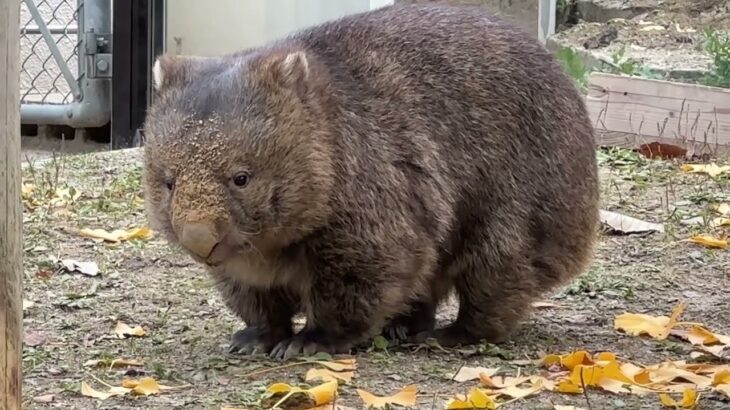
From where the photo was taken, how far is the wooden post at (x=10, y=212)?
277cm

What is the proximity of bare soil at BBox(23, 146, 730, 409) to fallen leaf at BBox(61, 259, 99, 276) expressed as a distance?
32 mm

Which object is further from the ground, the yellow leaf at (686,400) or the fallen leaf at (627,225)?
the yellow leaf at (686,400)

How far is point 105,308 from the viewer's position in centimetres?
484

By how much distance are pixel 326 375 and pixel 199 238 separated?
0.51 meters

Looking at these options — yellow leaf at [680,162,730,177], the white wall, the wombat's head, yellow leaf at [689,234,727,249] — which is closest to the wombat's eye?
the wombat's head

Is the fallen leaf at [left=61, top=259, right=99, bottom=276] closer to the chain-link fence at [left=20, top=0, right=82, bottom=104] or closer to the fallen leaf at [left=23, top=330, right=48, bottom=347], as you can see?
the fallen leaf at [left=23, top=330, right=48, bottom=347]

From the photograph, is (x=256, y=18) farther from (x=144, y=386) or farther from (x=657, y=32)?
(x=144, y=386)

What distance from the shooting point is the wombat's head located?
3775 mm

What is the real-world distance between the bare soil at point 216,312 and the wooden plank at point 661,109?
748 millimetres

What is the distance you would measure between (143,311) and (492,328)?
121 centimetres

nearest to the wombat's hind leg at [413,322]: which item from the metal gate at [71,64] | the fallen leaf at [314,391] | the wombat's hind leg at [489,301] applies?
the wombat's hind leg at [489,301]

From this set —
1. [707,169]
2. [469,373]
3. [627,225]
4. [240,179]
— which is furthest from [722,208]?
[240,179]

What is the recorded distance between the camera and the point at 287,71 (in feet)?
13.3

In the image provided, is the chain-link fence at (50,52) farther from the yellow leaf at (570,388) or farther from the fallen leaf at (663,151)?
the yellow leaf at (570,388)
